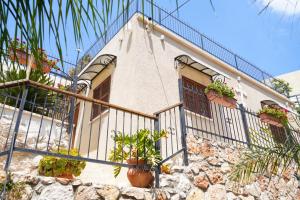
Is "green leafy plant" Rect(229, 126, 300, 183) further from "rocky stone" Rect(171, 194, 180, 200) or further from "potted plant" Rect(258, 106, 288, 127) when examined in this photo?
"potted plant" Rect(258, 106, 288, 127)

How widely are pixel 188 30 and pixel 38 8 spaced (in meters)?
9.10

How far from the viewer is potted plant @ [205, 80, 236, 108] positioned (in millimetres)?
6762

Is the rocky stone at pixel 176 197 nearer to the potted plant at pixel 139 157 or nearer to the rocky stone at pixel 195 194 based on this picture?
the rocky stone at pixel 195 194

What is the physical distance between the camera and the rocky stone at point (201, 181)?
4709 millimetres

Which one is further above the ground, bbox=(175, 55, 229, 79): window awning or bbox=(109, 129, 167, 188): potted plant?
bbox=(175, 55, 229, 79): window awning

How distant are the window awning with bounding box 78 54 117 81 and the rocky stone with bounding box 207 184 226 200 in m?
4.46

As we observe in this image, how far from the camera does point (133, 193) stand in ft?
11.9

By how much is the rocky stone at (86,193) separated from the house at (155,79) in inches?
95.1

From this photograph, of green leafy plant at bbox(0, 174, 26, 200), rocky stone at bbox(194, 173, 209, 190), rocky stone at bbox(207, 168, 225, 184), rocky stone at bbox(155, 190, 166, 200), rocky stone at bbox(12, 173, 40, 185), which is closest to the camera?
green leafy plant at bbox(0, 174, 26, 200)

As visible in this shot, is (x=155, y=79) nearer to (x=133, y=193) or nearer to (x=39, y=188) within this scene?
(x=133, y=193)

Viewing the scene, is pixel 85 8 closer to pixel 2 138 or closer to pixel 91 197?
pixel 91 197

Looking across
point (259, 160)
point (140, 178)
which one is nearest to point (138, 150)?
point (140, 178)

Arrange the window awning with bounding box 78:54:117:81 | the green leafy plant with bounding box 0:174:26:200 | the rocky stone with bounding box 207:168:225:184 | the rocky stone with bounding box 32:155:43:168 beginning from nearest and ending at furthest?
the green leafy plant with bounding box 0:174:26:200 → the rocky stone with bounding box 207:168:225:184 → the rocky stone with bounding box 32:155:43:168 → the window awning with bounding box 78:54:117:81

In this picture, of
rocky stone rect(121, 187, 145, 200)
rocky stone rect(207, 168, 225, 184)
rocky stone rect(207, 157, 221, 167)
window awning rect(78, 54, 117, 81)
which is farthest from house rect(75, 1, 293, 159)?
rocky stone rect(121, 187, 145, 200)
